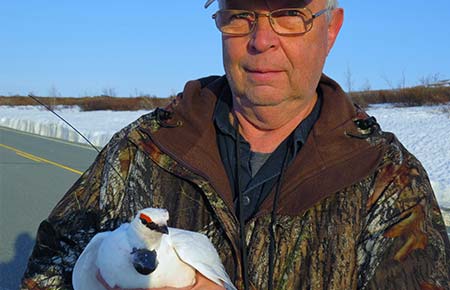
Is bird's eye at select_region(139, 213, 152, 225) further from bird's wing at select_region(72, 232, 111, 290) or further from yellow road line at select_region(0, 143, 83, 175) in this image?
yellow road line at select_region(0, 143, 83, 175)

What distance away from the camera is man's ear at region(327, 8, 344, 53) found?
113 inches

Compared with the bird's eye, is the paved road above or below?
below

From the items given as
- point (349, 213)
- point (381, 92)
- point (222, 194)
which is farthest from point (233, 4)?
point (381, 92)

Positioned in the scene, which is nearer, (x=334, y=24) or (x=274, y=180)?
(x=274, y=180)

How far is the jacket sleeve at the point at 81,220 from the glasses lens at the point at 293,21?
3.03 ft

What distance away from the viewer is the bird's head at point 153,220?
219cm

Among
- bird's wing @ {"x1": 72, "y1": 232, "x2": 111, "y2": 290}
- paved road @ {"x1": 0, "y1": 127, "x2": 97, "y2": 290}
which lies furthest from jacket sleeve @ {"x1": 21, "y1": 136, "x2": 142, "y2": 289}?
paved road @ {"x1": 0, "y1": 127, "x2": 97, "y2": 290}

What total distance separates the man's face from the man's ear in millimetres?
77

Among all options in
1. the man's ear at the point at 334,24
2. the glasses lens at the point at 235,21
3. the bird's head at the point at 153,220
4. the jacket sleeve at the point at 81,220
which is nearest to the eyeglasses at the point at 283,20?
the glasses lens at the point at 235,21

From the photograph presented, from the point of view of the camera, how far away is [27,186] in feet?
34.2

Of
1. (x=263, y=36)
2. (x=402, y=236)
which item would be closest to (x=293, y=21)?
(x=263, y=36)

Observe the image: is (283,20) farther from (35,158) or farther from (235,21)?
(35,158)

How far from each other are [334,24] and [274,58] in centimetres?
41

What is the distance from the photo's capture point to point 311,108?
2916 millimetres
